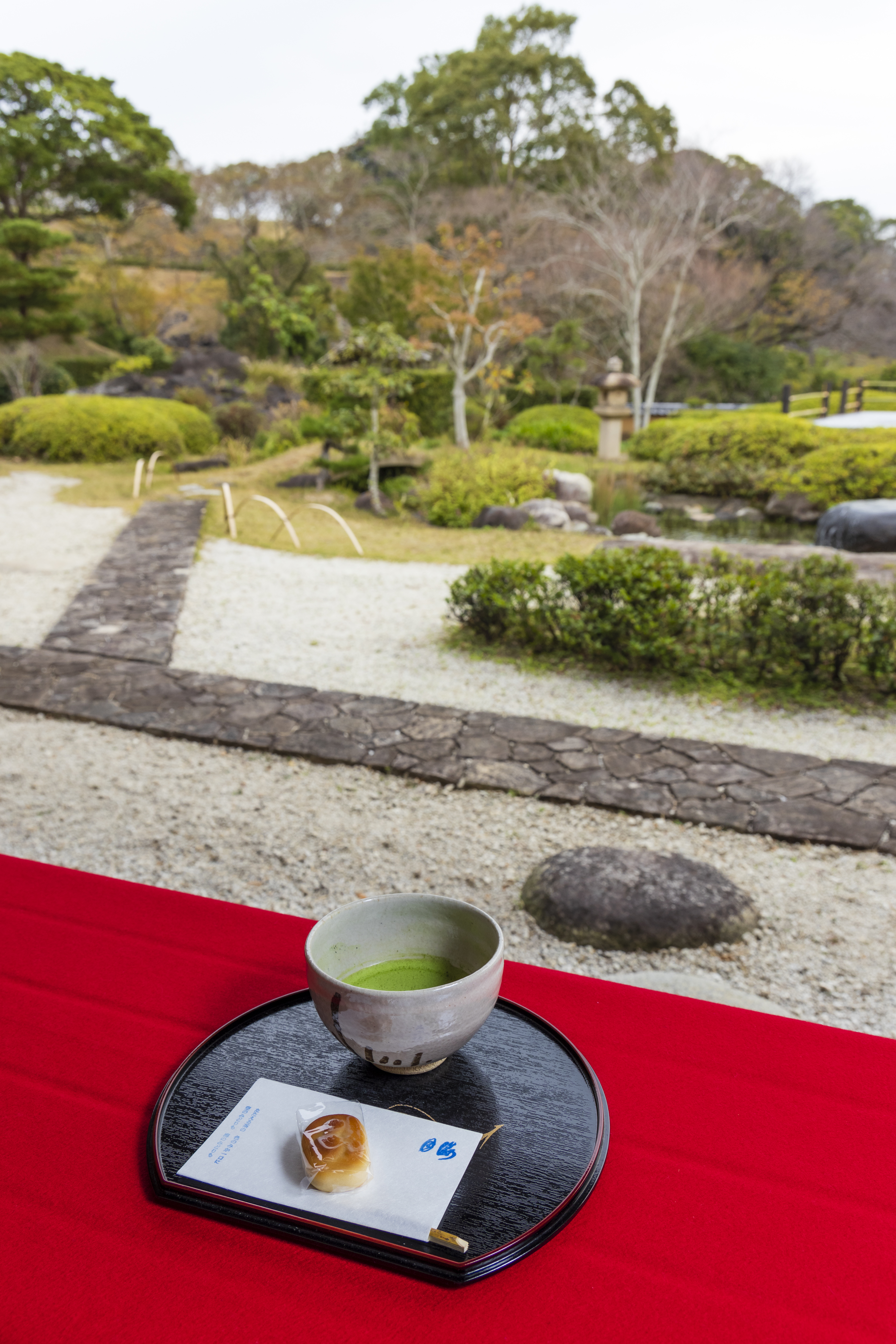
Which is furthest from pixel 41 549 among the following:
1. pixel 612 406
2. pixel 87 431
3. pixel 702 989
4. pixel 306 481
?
pixel 612 406

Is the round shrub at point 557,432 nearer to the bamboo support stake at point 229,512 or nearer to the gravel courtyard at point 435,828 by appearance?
the bamboo support stake at point 229,512

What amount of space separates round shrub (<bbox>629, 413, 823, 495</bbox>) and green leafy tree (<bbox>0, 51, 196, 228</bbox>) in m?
11.3

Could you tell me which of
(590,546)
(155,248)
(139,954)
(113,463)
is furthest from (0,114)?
(139,954)

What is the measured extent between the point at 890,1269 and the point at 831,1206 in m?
0.06

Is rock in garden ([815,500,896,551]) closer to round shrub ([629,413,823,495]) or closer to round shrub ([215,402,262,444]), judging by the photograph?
round shrub ([629,413,823,495])

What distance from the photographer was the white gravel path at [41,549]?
5738mm

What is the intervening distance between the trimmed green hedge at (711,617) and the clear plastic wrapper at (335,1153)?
144 inches

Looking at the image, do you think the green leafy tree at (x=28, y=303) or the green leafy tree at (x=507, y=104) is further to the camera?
the green leafy tree at (x=507, y=104)

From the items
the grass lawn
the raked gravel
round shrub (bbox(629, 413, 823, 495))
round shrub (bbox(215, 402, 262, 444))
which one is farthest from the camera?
round shrub (bbox(215, 402, 262, 444))

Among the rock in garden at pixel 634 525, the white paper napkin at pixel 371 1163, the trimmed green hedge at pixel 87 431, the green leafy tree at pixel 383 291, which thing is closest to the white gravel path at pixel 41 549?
the trimmed green hedge at pixel 87 431

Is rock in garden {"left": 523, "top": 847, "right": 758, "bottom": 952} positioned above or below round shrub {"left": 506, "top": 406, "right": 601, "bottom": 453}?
below

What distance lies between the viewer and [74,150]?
594 inches

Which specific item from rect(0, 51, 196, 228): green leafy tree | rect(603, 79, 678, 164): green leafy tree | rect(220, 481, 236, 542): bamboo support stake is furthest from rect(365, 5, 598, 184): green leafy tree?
rect(220, 481, 236, 542): bamboo support stake

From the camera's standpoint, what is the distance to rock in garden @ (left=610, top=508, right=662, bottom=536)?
30.3 ft
